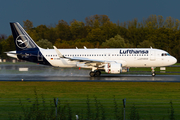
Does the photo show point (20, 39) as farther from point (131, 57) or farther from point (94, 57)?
point (131, 57)

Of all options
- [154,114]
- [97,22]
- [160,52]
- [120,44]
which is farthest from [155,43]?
[154,114]

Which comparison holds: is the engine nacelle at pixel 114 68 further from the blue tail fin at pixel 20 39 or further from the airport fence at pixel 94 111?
the airport fence at pixel 94 111

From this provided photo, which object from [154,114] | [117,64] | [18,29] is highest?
[18,29]

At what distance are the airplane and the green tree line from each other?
52088 mm

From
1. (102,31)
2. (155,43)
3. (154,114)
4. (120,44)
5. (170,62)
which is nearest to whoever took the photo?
(154,114)

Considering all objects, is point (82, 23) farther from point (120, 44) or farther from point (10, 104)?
point (10, 104)

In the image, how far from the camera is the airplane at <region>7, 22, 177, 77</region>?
34312mm

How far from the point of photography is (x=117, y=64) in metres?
32.1

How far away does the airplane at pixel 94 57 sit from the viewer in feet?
113

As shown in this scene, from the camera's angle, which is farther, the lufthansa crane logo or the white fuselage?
the lufthansa crane logo

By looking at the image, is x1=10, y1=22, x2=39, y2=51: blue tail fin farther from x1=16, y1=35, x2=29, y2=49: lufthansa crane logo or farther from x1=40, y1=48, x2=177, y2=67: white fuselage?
x1=40, y1=48, x2=177, y2=67: white fuselage

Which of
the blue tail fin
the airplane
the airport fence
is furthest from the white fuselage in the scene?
the airport fence

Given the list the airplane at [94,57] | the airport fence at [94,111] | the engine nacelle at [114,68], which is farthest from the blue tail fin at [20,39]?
the airport fence at [94,111]

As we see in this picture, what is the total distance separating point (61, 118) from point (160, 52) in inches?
1043
